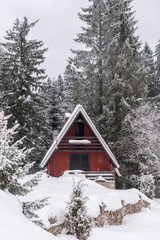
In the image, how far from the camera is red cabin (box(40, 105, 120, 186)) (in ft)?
92.3

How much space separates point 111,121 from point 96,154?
20.6 feet

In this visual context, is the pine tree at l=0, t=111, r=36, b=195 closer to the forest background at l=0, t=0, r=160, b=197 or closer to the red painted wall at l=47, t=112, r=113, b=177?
the red painted wall at l=47, t=112, r=113, b=177

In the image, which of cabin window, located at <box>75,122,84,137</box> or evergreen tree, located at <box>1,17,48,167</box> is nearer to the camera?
cabin window, located at <box>75,122,84,137</box>

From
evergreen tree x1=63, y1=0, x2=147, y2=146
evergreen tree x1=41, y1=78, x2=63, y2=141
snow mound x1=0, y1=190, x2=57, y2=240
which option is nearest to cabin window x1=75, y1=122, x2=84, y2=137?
evergreen tree x1=63, y1=0, x2=147, y2=146

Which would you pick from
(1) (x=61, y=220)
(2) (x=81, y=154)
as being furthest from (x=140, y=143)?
(1) (x=61, y=220)

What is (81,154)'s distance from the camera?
28.9m

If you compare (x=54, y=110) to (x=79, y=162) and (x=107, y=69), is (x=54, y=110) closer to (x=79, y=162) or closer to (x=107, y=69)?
(x=107, y=69)

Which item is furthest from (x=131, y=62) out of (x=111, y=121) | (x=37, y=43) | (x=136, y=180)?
(x=136, y=180)

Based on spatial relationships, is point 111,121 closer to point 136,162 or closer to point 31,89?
point 136,162

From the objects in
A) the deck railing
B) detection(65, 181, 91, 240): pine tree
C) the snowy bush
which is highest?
the snowy bush

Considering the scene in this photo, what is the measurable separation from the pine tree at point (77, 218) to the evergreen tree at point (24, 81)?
19594 mm

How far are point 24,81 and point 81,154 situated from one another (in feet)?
29.1

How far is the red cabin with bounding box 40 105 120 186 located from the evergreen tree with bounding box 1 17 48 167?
13.2 feet

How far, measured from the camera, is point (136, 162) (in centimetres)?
3219
